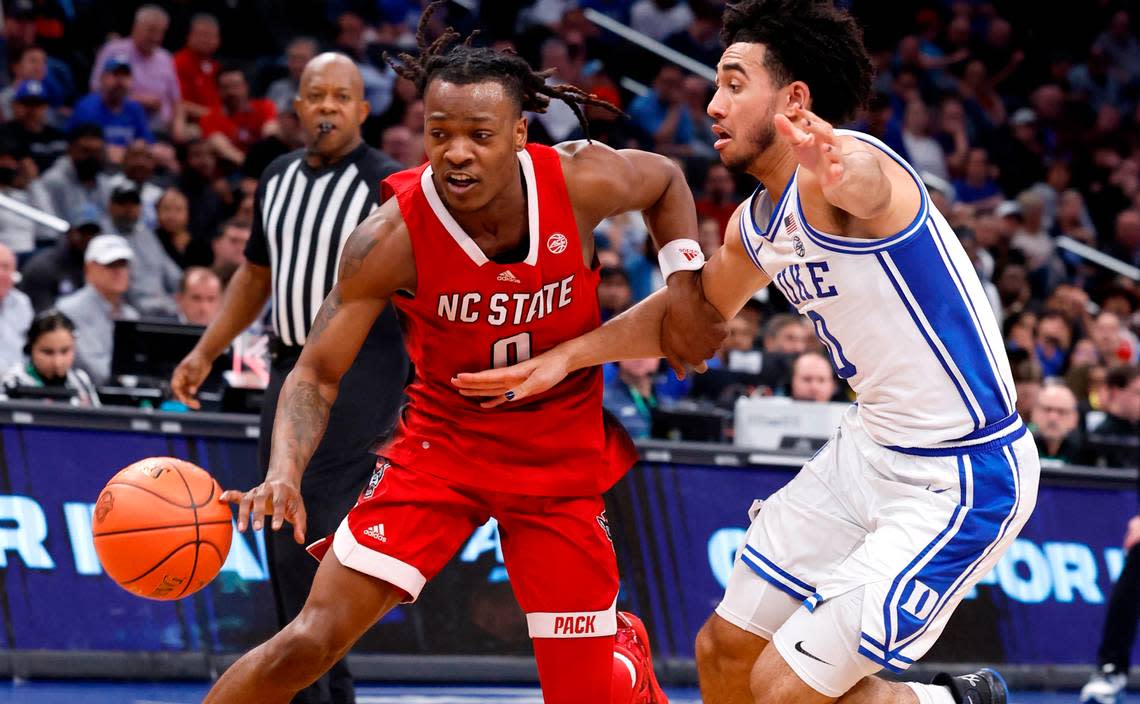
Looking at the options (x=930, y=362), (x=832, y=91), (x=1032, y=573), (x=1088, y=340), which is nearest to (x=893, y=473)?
(x=930, y=362)

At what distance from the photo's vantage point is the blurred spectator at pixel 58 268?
10.7 m

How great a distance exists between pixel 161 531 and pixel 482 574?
3920 mm

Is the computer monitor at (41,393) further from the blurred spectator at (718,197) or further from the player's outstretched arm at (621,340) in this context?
the blurred spectator at (718,197)

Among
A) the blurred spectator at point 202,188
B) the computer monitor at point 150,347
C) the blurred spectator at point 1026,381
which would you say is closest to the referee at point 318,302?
the computer monitor at point 150,347

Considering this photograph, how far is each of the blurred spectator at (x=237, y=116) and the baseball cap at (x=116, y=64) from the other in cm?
84

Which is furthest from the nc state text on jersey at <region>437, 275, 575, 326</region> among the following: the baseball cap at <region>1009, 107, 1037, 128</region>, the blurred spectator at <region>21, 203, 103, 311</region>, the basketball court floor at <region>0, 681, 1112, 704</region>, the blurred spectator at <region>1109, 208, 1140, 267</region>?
the baseball cap at <region>1009, 107, 1037, 128</region>

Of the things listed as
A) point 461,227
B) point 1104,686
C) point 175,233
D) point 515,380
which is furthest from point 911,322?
point 175,233

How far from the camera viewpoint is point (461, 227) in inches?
190

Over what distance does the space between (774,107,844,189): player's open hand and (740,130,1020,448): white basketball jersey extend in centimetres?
26

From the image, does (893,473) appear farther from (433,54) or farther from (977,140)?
(977,140)

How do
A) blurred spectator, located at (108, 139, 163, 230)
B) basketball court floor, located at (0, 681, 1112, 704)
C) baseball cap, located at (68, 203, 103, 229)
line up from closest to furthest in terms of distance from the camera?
basketball court floor, located at (0, 681, 1112, 704), baseball cap, located at (68, 203, 103, 229), blurred spectator, located at (108, 139, 163, 230)

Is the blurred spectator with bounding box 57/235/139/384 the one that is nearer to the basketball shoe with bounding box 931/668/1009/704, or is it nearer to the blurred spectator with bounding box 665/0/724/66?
the basketball shoe with bounding box 931/668/1009/704

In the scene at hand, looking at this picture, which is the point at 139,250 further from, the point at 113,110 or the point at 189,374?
the point at 189,374

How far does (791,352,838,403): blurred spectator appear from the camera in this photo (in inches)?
404
